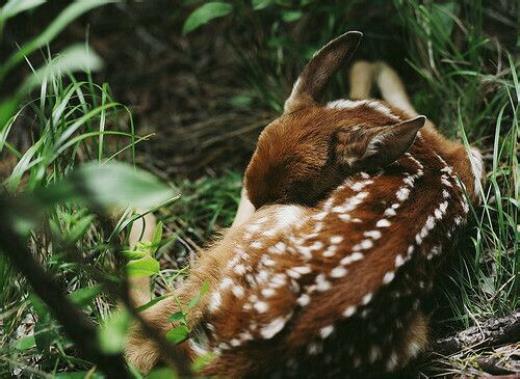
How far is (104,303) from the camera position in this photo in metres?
2.74

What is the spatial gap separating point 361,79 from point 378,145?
3.54 ft

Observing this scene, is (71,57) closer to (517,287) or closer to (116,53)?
(517,287)

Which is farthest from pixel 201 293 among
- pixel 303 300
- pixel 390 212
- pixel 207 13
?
pixel 207 13

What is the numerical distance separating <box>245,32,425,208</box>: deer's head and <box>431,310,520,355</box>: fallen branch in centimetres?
75

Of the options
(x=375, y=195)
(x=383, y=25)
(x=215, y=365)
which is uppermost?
(x=383, y=25)

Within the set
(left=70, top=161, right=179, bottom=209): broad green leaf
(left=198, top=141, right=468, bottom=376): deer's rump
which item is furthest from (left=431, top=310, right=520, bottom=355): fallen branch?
(left=70, top=161, right=179, bottom=209): broad green leaf

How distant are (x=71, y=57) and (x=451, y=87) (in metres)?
2.24

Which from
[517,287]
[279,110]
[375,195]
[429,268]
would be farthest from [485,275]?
[279,110]

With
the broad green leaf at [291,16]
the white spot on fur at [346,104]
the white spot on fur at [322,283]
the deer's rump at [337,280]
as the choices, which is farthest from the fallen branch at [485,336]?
the broad green leaf at [291,16]

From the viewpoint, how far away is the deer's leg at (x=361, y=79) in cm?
374

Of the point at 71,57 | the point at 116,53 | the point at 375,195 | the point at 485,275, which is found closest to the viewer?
the point at 71,57

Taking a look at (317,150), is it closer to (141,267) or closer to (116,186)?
(141,267)

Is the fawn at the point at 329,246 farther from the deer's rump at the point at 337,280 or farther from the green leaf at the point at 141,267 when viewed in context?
the green leaf at the point at 141,267

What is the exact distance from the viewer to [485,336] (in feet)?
8.49
